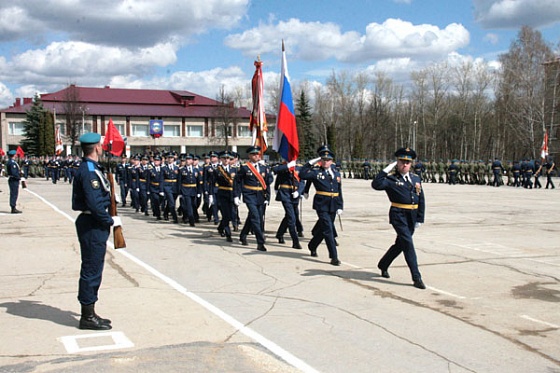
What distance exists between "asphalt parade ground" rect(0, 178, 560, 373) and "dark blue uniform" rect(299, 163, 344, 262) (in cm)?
54

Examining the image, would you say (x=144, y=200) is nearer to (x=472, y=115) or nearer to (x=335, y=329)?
(x=335, y=329)

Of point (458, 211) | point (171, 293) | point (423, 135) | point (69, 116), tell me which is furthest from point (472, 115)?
point (171, 293)

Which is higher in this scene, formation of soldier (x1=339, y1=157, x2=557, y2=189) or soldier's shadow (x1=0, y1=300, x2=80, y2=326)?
formation of soldier (x1=339, y1=157, x2=557, y2=189)

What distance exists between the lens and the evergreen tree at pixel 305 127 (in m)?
76.5

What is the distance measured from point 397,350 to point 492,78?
67238mm

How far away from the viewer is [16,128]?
3103 inches

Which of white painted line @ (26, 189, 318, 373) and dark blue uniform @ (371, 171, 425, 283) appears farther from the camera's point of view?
dark blue uniform @ (371, 171, 425, 283)

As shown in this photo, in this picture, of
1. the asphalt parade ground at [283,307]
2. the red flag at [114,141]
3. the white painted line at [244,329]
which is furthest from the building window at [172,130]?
the white painted line at [244,329]

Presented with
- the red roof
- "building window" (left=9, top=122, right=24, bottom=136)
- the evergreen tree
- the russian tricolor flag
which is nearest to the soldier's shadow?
the russian tricolor flag

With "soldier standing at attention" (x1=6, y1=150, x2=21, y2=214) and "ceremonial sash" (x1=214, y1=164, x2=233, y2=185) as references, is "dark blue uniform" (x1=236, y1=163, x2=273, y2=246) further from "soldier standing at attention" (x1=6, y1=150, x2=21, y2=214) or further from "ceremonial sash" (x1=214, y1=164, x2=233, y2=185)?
"soldier standing at attention" (x1=6, y1=150, x2=21, y2=214)

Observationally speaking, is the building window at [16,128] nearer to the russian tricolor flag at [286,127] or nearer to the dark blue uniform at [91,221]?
the russian tricolor flag at [286,127]

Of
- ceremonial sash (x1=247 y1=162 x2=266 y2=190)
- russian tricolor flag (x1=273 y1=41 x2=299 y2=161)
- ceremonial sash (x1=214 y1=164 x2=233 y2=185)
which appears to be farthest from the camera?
ceremonial sash (x1=214 y1=164 x2=233 y2=185)

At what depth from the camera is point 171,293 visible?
7586 millimetres

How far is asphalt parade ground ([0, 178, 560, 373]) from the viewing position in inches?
201
